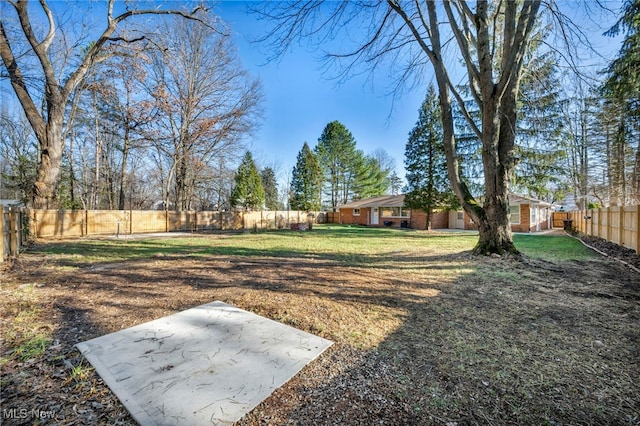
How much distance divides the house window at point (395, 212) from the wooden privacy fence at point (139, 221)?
7446 millimetres

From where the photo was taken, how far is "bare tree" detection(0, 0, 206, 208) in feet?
29.7

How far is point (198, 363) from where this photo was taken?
2.16 metres

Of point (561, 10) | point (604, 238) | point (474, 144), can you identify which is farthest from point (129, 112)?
point (604, 238)

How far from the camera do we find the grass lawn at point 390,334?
1.71 m

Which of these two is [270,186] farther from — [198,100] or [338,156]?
[198,100]

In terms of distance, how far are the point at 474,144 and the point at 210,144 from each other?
60.8 feet

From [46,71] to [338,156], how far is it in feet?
85.3

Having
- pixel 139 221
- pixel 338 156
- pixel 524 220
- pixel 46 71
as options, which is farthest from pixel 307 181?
pixel 46 71

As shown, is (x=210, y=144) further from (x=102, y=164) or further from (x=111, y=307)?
(x=111, y=307)

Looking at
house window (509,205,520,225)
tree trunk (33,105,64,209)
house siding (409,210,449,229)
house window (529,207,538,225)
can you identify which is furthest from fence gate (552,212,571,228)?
tree trunk (33,105,64,209)

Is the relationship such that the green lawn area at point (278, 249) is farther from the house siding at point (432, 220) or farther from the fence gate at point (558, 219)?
the fence gate at point (558, 219)

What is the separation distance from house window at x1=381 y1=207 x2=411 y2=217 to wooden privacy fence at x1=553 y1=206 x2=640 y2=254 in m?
11.7

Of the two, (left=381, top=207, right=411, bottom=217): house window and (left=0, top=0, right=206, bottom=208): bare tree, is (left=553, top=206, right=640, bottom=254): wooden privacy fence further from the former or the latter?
(left=0, top=0, right=206, bottom=208): bare tree

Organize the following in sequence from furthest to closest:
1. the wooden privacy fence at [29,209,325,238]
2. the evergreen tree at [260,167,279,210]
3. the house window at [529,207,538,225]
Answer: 1. the evergreen tree at [260,167,279,210]
2. the house window at [529,207,538,225]
3. the wooden privacy fence at [29,209,325,238]
